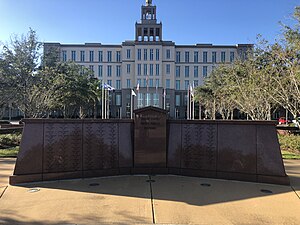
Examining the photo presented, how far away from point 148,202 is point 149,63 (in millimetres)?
68677

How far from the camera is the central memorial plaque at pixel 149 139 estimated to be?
788cm

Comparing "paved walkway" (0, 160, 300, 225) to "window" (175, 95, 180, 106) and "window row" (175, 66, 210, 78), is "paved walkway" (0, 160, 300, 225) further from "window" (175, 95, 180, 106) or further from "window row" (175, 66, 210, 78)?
"window row" (175, 66, 210, 78)

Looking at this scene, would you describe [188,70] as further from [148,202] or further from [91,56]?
[148,202]

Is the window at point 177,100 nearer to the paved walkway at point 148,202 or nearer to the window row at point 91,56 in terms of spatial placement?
the window row at point 91,56

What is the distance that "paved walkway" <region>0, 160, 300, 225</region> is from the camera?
449cm

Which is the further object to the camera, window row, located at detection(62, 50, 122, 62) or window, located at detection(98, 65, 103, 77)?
window, located at detection(98, 65, 103, 77)

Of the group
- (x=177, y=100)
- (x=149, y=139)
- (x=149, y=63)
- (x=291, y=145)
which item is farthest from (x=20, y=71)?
(x=177, y=100)

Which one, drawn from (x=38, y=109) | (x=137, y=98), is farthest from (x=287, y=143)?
(x=137, y=98)

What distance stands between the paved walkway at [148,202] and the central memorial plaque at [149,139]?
86 cm

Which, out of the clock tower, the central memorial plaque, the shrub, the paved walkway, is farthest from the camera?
the clock tower

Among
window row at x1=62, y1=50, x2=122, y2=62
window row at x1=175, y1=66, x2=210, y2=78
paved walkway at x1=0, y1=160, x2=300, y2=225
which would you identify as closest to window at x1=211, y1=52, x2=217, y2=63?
window row at x1=175, y1=66, x2=210, y2=78

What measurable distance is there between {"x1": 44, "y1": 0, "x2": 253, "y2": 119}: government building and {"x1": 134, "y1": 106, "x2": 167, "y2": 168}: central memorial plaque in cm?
6031

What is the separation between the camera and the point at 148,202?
5297 millimetres

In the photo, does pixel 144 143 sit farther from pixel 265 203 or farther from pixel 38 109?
pixel 38 109
